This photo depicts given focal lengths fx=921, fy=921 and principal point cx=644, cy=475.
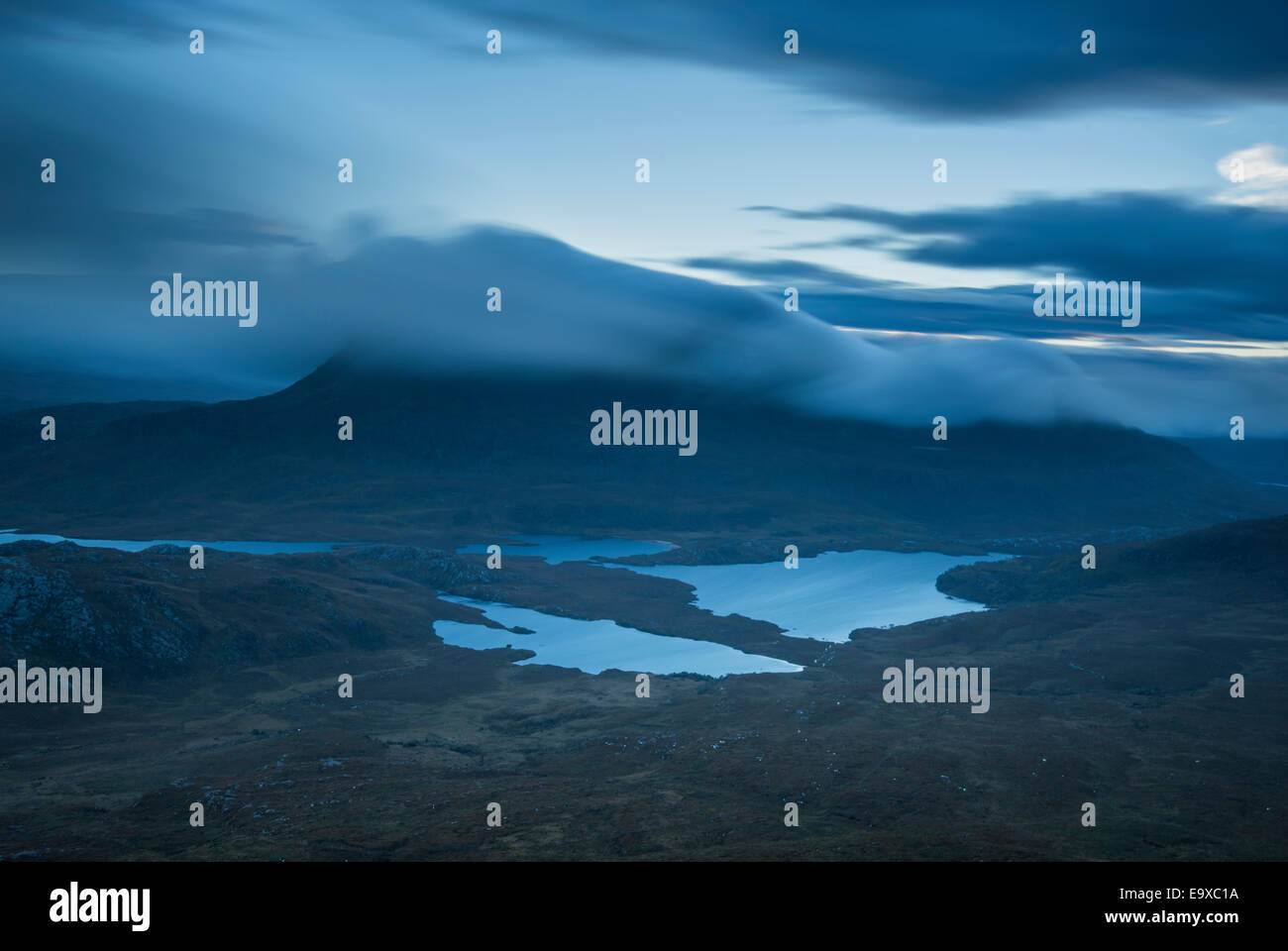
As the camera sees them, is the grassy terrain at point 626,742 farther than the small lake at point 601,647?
No

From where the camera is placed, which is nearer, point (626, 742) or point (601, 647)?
point (626, 742)

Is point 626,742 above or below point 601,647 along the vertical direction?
below

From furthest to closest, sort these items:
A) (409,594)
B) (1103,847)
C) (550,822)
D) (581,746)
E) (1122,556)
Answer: (1122,556)
(409,594)
(581,746)
(550,822)
(1103,847)

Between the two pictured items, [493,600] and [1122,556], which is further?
[1122,556]

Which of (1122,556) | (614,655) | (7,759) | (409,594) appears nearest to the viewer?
(7,759)

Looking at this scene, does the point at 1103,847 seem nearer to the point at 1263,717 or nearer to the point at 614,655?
the point at 1263,717

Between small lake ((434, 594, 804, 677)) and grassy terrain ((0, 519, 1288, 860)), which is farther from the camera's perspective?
small lake ((434, 594, 804, 677))

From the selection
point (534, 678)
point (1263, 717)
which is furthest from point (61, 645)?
point (1263, 717)

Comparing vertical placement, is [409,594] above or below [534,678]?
above
